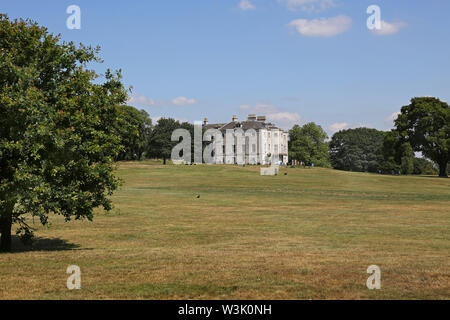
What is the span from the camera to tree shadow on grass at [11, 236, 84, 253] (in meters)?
21.0

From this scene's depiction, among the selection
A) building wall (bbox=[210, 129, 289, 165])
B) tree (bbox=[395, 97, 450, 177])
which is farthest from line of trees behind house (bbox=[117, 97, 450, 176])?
building wall (bbox=[210, 129, 289, 165])

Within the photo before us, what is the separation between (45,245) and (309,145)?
15117 cm

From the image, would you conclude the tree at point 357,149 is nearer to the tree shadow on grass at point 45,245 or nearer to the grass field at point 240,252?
the grass field at point 240,252

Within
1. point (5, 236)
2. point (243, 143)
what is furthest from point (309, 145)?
point (5, 236)

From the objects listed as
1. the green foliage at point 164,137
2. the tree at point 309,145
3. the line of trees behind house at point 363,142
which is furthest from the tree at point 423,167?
the green foliage at point 164,137

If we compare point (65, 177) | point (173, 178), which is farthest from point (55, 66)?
point (173, 178)

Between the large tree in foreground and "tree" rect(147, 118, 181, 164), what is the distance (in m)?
99.1

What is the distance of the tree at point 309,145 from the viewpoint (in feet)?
541

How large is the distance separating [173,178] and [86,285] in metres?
61.2

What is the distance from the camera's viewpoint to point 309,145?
6599 inches

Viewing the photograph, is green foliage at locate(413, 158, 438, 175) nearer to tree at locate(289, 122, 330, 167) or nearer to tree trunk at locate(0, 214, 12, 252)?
tree at locate(289, 122, 330, 167)

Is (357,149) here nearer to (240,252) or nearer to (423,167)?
(423,167)

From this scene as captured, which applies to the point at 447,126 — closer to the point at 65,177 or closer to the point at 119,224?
the point at 119,224

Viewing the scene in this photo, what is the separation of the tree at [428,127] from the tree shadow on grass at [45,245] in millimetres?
85456
